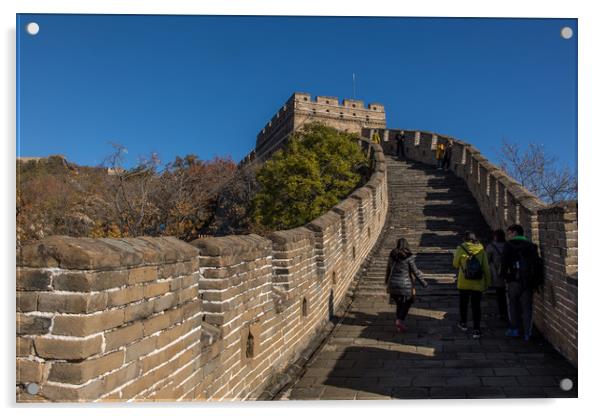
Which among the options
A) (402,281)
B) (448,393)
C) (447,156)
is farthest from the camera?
(447,156)

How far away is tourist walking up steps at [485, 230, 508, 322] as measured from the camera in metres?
6.91

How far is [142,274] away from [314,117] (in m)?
19.5

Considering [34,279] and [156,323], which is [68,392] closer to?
[34,279]

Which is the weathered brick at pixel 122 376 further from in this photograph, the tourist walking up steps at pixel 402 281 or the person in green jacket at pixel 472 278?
the person in green jacket at pixel 472 278

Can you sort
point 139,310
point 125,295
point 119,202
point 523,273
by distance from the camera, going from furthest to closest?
1. point 119,202
2. point 523,273
3. point 139,310
4. point 125,295

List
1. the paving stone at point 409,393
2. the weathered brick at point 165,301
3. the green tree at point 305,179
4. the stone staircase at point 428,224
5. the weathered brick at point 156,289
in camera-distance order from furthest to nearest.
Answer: the green tree at point 305,179
the stone staircase at point 428,224
the paving stone at point 409,393
the weathered brick at point 165,301
the weathered brick at point 156,289

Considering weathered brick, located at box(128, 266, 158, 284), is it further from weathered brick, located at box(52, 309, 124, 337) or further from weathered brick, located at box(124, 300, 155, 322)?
weathered brick, located at box(52, 309, 124, 337)

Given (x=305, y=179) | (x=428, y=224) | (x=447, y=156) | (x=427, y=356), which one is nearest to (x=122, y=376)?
(x=427, y=356)

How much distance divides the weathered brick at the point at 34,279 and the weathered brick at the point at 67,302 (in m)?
0.04

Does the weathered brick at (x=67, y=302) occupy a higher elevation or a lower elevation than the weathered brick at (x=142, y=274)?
lower

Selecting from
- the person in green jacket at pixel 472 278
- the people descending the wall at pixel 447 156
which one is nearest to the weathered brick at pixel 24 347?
the person in green jacket at pixel 472 278

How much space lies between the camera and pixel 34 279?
7.68 feet

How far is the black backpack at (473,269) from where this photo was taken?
6.54m

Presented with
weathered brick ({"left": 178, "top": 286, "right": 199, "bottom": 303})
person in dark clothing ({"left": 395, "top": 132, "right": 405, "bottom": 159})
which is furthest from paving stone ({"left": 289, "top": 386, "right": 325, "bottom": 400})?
person in dark clothing ({"left": 395, "top": 132, "right": 405, "bottom": 159})
